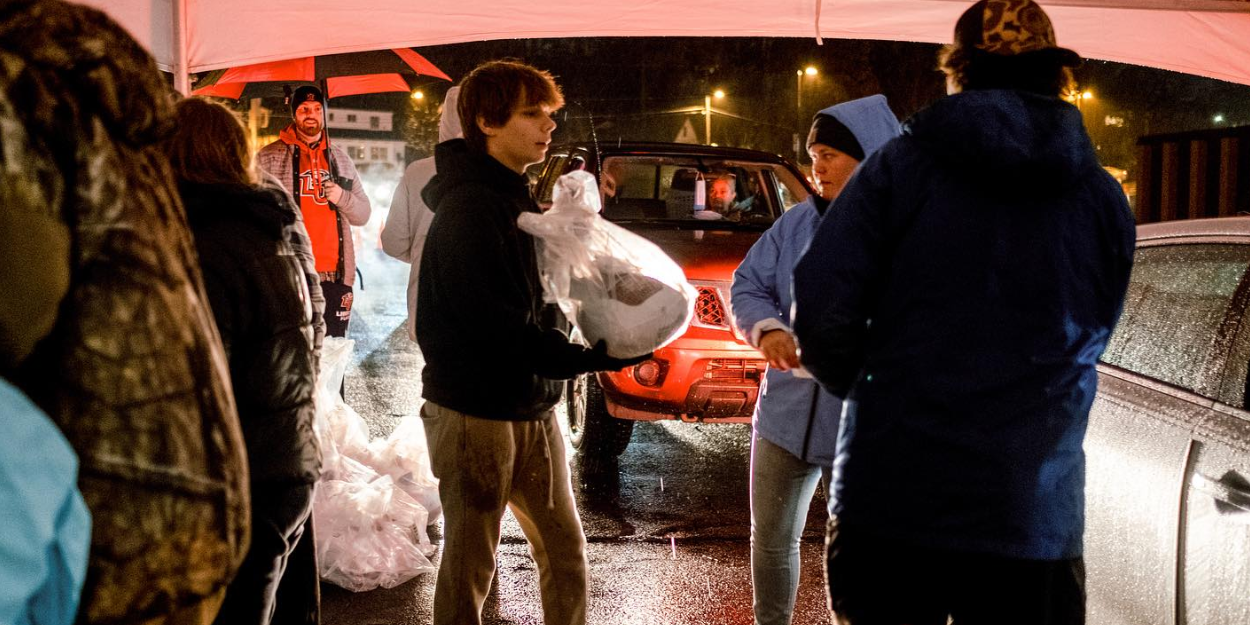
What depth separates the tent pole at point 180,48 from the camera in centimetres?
375

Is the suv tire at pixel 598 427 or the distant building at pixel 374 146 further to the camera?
the distant building at pixel 374 146

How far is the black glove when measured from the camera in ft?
8.32

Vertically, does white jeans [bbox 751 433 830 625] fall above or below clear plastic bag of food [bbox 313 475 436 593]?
above

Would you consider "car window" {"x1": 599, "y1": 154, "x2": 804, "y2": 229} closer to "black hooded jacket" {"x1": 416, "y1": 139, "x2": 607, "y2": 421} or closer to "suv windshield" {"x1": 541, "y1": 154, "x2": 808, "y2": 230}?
"suv windshield" {"x1": 541, "y1": 154, "x2": 808, "y2": 230}

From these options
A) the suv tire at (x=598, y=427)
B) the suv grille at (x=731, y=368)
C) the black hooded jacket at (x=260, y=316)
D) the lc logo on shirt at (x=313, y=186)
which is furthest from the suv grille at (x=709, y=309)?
the black hooded jacket at (x=260, y=316)

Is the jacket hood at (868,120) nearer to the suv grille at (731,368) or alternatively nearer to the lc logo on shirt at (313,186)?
the suv grille at (731,368)

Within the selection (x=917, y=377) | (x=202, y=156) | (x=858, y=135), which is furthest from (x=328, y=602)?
(x=917, y=377)

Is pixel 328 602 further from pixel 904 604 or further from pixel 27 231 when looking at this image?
pixel 27 231

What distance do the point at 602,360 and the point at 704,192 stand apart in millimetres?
4725

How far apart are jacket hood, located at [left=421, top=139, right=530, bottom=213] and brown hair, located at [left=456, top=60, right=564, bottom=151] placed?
6 centimetres

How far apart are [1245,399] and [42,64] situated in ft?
8.54

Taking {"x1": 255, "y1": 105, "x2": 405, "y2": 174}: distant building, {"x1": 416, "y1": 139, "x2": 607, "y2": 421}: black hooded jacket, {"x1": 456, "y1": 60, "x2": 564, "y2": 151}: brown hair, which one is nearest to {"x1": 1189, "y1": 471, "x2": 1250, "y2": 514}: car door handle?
{"x1": 416, "y1": 139, "x2": 607, "y2": 421}: black hooded jacket

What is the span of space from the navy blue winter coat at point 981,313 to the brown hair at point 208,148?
157 centimetres

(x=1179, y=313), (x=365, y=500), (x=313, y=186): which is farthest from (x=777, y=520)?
(x=313, y=186)
